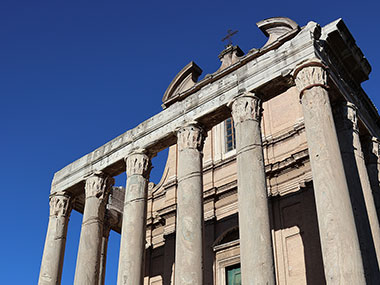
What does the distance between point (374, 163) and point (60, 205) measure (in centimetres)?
1252

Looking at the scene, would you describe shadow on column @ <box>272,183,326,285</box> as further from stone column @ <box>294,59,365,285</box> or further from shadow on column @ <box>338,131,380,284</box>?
stone column @ <box>294,59,365,285</box>

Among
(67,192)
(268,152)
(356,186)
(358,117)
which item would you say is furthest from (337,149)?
(67,192)

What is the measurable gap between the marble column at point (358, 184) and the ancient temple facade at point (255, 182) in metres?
0.03

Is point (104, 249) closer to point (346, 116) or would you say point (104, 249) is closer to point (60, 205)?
point (60, 205)

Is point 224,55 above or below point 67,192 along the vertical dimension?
above

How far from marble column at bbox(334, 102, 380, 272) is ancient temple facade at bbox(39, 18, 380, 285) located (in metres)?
0.03

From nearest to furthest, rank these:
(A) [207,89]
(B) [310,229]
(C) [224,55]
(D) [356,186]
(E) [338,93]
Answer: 1. (D) [356,186]
2. (E) [338,93]
3. (A) [207,89]
4. (B) [310,229]
5. (C) [224,55]

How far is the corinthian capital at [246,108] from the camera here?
14.5 metres

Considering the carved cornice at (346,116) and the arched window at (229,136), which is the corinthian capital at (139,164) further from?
the carved cornice at (346,116)

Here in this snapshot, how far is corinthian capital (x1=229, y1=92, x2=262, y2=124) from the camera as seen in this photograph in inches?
571

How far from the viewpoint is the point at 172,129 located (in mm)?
16828

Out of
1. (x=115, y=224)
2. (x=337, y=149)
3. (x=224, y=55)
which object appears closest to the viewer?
(x=337, y=149)

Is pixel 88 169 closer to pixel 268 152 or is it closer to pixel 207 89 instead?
pixel 207 89

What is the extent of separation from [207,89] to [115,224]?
1074 centimetres
